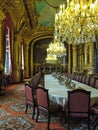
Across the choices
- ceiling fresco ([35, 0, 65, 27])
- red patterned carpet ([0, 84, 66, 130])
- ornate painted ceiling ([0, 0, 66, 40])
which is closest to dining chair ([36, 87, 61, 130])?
red patterned carpet ([0, 84, 66, 130])

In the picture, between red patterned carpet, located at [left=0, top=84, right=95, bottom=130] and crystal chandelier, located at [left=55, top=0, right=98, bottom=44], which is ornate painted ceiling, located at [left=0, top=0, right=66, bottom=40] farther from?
red patterned carpet, located at [left=0, top=84, right=95, bottom=130]

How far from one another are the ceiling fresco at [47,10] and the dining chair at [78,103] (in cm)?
1023

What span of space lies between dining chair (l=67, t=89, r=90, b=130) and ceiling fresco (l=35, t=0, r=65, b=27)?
1023 cm

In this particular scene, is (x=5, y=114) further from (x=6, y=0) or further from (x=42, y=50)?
(x=42, y=50)

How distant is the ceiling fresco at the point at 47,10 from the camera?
14538 millimetres

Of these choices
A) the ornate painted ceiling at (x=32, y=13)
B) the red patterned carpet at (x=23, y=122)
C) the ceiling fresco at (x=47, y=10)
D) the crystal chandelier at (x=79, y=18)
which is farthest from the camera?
the ceiling fresco at (x=47, y=10)

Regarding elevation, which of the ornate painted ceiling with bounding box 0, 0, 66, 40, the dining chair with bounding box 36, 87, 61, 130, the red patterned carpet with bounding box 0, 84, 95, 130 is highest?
the ornate painted ceiling with bounding box 0, 0, 66, 40

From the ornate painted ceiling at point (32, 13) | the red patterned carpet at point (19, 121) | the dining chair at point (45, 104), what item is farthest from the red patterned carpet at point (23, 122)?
the ornate painted ceiling at point (32, 13)

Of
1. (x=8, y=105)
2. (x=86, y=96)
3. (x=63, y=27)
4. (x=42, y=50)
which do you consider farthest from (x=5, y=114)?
(x=42, y=50)

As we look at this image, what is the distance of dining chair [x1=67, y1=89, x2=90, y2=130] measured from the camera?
4.24 m

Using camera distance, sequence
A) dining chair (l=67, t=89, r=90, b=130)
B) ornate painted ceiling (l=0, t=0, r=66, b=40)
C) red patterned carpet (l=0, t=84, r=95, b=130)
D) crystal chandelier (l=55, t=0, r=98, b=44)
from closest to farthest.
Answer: dining chair (l=67, t=89, r=90, b=130), red patterned carpet (l=0, t=84, r=95, b=130), crystal chandelier (l=55, t=0, r=98, b=44), ornate painted ceiling (l=0, t=0, r=66, b=40)

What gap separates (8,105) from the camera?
22.3ft

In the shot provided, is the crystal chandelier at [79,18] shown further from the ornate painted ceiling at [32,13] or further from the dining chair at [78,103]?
the ornate painted ceiling at [32,13]

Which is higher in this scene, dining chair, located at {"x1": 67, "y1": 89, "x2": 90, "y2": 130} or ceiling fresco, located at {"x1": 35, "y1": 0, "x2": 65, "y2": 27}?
ceiling fresco, located at {"x1": 35, "y1": 0, "x2": 65, "y2": 27}
